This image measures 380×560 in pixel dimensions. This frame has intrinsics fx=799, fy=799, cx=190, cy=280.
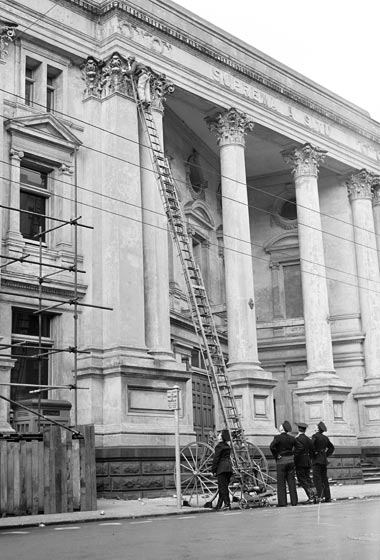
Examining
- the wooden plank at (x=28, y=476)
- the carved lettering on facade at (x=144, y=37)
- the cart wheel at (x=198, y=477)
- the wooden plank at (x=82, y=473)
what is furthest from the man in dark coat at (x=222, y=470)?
the carved lettering on facade at (x=144, y=37)

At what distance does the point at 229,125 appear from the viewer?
2711 centimetres

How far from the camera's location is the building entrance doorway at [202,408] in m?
27.2

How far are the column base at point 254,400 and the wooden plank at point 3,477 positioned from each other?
10.3m

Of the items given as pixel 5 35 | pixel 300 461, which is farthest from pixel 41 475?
pixel 5 35

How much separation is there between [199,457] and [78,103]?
10.8m

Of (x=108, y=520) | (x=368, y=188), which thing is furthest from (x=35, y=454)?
(x=368, y=188)

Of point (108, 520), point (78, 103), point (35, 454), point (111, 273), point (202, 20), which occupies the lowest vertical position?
point (108, 520)

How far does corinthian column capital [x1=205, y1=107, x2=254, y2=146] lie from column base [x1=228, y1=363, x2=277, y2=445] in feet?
25.4

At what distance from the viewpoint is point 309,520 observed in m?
12.4

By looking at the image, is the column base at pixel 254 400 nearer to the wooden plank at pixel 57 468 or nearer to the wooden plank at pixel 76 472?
the wooden plank at pixel 76 472

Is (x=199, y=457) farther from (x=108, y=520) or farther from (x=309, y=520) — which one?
(x=309, y=520)

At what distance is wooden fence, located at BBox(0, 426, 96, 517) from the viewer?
15156 mm

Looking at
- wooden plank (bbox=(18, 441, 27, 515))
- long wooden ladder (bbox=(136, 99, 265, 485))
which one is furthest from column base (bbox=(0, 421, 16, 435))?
long wooden ladder (bbox=(136, 99, 265, 485))

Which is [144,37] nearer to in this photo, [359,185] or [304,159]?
[304,159]
